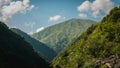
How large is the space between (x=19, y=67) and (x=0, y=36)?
34.4 meters

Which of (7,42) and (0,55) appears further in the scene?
(7,42)

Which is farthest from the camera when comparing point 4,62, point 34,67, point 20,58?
point 34,67

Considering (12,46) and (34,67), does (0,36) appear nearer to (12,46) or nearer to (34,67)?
(12,46)

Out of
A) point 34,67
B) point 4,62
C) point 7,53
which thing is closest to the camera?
point 4,62

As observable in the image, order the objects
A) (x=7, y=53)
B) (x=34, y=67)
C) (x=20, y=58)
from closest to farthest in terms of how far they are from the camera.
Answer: (x=7, y=53) → (x=20, y=58) → (x=34, y=67)

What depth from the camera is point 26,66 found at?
17500 centimetres

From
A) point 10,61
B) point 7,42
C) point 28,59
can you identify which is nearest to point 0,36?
point 7,42

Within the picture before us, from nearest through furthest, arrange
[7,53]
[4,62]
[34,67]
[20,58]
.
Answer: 1. [4,62]
2. [7,53]
3. [20,58]
4. [34,67]

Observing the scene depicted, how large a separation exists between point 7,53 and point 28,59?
93.1 ft

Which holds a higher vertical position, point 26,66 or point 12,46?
point 12,46

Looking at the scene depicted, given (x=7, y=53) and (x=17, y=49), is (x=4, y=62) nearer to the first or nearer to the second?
(x=7, y=53)

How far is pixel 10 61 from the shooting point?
158250 mm

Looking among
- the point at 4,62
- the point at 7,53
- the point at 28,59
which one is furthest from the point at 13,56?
the point at 28,59

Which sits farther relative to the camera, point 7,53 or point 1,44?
point 1,44
